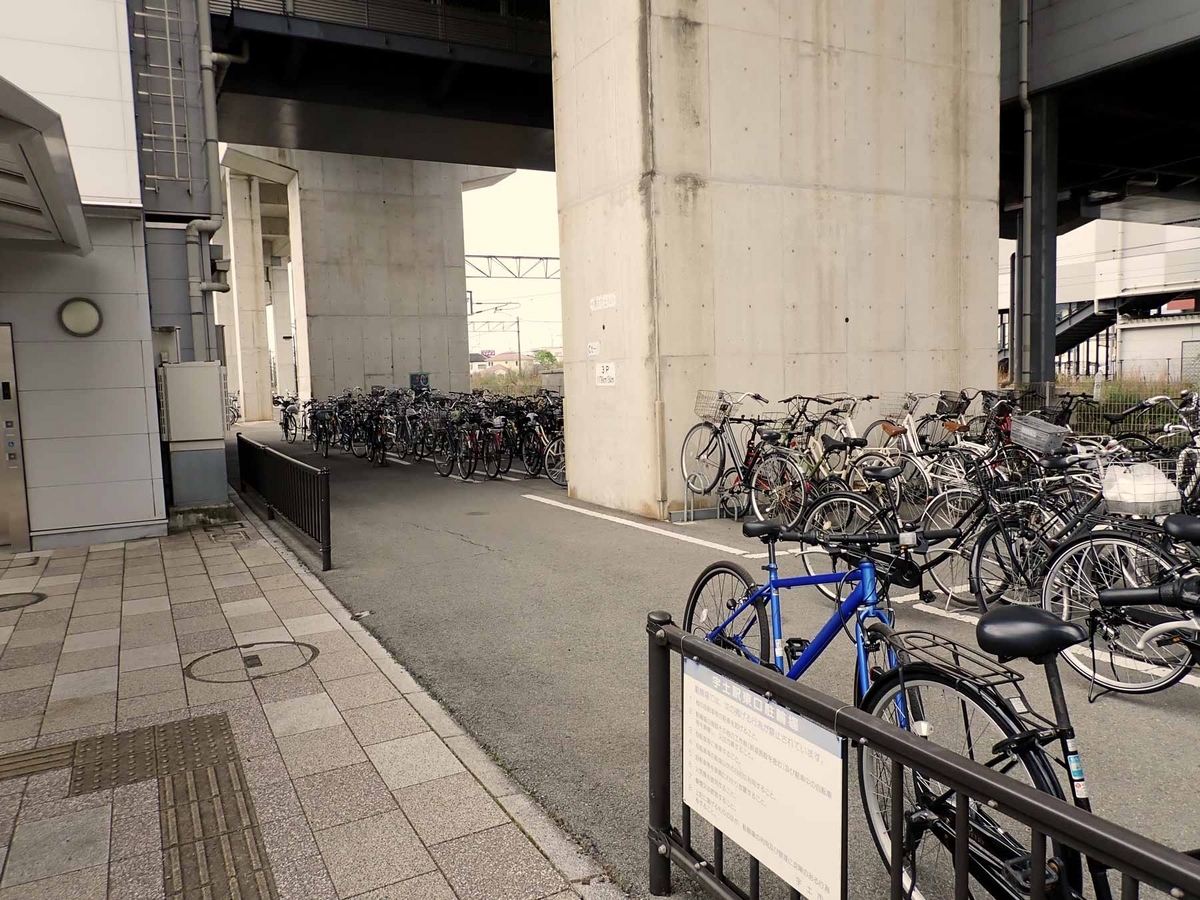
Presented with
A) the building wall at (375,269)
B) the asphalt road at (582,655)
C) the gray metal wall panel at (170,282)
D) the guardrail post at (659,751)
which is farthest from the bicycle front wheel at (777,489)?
the building wall at (375,269)

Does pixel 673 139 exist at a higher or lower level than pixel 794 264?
higher

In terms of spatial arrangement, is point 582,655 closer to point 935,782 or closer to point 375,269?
point 935,782

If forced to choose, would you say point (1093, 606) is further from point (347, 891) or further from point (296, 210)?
point (296, 210)

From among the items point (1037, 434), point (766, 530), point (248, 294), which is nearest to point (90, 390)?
point (766, 530)

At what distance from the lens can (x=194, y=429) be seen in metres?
9.93

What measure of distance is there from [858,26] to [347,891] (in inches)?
419

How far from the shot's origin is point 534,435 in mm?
14016

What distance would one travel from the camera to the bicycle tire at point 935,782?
2172 millimetres

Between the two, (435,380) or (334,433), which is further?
(435,380)

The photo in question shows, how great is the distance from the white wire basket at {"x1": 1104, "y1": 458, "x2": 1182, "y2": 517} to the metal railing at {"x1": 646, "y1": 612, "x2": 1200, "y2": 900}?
3.26m

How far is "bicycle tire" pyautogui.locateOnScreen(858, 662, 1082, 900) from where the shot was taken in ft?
7.13

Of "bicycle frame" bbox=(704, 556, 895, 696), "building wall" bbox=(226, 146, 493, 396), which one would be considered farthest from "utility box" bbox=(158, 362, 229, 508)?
"building wall" bbox=(226, 146, 493, 396)

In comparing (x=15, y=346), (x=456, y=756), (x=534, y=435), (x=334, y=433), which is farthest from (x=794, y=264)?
(x=334, y=433)

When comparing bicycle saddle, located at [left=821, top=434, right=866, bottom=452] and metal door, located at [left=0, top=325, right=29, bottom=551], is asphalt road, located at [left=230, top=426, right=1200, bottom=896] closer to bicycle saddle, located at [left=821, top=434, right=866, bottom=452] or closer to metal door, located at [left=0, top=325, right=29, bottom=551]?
bicycle saddle, located at [left=821, top=434, right=866, bottom=452]
